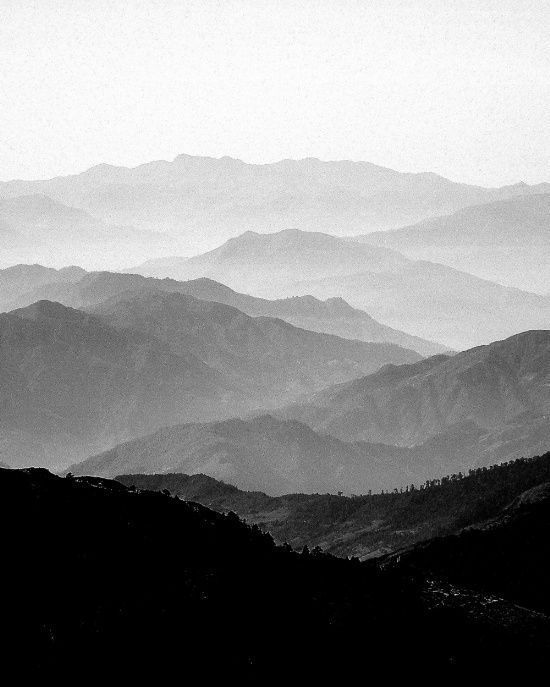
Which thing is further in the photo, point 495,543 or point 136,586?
point 495,543

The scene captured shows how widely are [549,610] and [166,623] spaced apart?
183 feet

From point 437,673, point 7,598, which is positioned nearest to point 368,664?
point 437,673

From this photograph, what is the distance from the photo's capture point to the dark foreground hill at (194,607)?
191 feet

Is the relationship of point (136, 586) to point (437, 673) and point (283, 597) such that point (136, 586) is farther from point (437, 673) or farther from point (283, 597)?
point (437, 673)

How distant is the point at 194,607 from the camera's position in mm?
65688

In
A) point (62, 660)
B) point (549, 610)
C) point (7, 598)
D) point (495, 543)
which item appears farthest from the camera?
point (495, 543)

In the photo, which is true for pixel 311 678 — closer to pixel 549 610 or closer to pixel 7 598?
pixel 7 598

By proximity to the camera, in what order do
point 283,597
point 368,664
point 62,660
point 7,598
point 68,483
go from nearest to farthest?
point 62,660 < point 7,598 < point 368,664 < point 283,597 < point 68,483

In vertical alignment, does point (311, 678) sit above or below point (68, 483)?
below

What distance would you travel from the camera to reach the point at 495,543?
144m

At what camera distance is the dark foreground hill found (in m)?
58.3

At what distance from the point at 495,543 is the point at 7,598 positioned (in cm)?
9633

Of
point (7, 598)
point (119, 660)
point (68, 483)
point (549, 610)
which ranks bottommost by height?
point (549, 610)

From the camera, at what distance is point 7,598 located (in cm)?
6041
